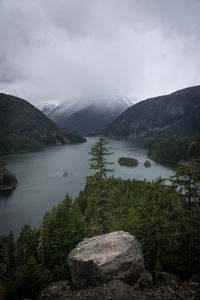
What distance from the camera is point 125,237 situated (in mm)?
13133

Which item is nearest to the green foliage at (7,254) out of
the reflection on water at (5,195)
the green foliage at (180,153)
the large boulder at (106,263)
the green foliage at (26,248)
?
the green foliage at (26,248)

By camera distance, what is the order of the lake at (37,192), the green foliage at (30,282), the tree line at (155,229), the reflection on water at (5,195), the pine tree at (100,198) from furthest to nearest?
1. the reflection on water at (5,195)
2. the lake at (37,192)
3. the pine tree at (100,198)
4. the tree line at (155,229)
5. the green foliage at (30,282)

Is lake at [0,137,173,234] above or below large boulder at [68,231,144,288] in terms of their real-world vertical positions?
below

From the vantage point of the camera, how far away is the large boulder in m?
11.2

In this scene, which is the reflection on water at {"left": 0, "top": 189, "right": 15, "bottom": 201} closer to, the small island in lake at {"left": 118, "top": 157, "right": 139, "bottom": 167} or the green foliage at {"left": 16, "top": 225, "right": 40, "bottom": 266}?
the green foliage at {"left": 16, "top": 225, "right": 40, "bottom": 266}

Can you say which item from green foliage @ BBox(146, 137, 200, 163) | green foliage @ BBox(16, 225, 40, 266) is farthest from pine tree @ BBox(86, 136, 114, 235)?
green foliage @ BBox(146, 137, 200, 163)

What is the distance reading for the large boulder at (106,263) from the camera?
11.2 m

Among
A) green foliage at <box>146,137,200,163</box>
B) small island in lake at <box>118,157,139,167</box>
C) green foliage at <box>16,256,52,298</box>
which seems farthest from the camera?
green foliage at <box>146,137,200,163</box>

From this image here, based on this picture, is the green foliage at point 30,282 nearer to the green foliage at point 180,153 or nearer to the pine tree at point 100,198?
the pine tree at point 100,198

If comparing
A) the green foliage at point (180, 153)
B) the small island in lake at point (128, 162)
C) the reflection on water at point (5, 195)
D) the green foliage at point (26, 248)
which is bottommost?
the reflection on water at point (5, 195)

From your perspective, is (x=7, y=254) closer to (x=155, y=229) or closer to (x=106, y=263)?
(x=106, y=263)

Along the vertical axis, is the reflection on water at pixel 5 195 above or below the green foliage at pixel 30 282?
below

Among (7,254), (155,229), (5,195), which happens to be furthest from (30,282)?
(5,195)

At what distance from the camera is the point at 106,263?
37.2 feet
